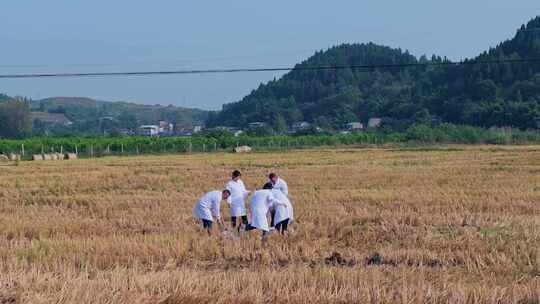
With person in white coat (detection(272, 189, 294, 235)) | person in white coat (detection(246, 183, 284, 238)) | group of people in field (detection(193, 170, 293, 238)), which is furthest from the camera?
person in white coat (detection(272, 189, 294, 235))

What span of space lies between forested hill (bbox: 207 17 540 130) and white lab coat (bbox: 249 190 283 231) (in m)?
83.3

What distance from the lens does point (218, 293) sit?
7863mm

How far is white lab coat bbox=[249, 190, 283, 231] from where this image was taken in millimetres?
14116

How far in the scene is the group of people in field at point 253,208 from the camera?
46.7ft

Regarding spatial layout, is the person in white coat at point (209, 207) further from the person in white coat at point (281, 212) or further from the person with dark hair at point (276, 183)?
the person with dark hair at point (276, 183)

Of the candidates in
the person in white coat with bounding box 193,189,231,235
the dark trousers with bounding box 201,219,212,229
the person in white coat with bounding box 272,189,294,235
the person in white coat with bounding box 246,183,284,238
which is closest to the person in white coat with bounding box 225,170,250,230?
the person in white coat with bounding box 193,189,231,235

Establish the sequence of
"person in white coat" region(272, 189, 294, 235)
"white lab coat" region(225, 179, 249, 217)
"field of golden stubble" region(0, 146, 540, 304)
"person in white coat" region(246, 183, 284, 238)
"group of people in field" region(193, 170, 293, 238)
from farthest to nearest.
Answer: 1. "white lab coat" region(225, 179, 249, 217)
2. "person in white coat" region(272, 189, 294, 235)
3. "group of people in field" region(193, 170, 293, 238)
4. "person in white coat" region(246, 183, 284, 238)
5. "field of golden stubble" region(0, 146, 540, 304)

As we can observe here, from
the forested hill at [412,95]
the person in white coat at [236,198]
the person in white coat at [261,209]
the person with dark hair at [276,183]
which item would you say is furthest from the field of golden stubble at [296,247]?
the forested hill at [412,95]

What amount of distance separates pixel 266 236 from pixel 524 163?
2569 cm

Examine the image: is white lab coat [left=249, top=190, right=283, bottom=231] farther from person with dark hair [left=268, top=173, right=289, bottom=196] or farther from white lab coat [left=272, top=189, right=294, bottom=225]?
person with dark hair [left=268, top=173, right=289, bottom=196]

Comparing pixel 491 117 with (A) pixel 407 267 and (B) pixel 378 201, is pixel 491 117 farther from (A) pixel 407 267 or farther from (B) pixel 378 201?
(A) pixel 407 267

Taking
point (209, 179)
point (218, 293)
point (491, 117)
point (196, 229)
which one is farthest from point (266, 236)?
point (491, 117)

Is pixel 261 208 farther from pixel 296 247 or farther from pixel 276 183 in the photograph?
pixel 276 183

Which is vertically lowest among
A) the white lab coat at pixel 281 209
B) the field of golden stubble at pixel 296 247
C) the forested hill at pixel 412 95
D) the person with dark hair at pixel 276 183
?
the field of golden stubble at pixel 296 247
